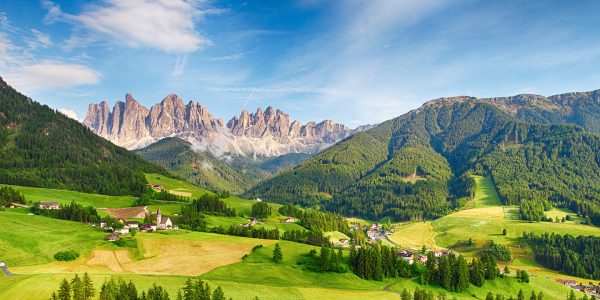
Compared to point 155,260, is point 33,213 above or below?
above

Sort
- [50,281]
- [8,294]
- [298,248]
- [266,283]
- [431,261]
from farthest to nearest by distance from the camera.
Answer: [298,248], [431,261], [266,283], [50,281], [8,294]

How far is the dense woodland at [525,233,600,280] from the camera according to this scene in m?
177

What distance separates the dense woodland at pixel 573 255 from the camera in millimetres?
176875

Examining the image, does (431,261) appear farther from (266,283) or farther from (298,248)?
(266,283)

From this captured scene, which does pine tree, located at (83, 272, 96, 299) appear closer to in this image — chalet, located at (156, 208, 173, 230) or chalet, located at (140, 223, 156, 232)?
chalet, located at (140, 223, 156, 232)

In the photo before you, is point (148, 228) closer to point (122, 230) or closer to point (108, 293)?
point (122, 230)

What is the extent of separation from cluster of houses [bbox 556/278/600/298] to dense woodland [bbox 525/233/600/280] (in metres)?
19.5

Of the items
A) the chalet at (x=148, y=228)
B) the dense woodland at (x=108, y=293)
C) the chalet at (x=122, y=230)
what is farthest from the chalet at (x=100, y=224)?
the dense woodland at (x=108, y=293)

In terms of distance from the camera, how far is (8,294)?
236 feet

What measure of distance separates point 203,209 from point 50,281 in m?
119

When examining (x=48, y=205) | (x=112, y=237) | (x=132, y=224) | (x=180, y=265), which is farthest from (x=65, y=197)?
(x=180, y=265)

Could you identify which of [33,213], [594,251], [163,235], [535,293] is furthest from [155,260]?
[594,251]

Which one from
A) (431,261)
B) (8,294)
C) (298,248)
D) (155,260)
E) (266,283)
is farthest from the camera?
(298,248)

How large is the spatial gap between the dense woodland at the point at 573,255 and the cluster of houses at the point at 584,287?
19496mm
